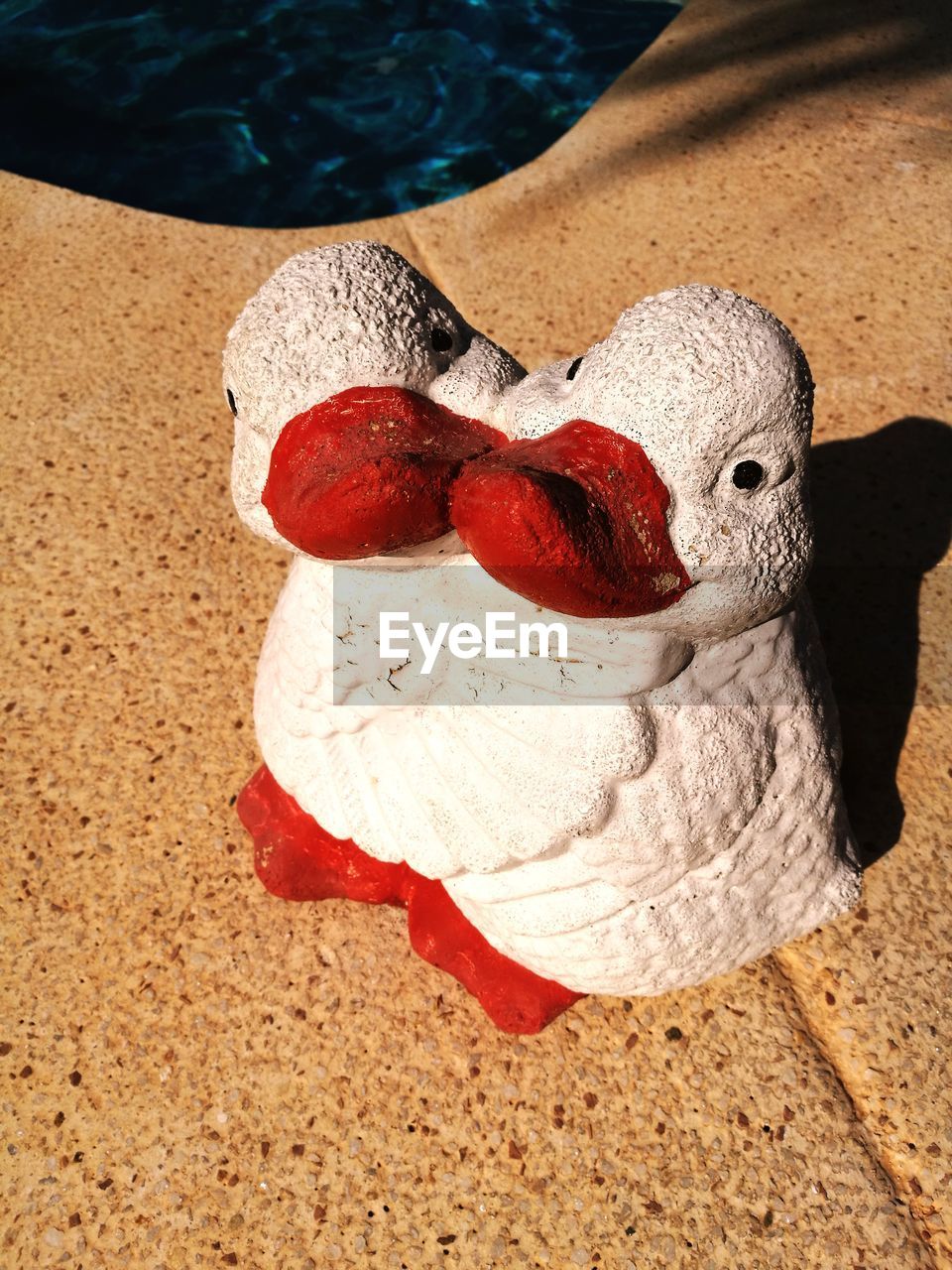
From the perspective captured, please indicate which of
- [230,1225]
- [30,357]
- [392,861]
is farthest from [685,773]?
[30,357]

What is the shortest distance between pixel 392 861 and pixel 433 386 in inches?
26.8

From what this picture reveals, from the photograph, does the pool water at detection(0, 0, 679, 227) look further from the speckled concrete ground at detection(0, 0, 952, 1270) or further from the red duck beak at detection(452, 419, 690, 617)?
the red duck beak at detection(452, 419, 690, 617)

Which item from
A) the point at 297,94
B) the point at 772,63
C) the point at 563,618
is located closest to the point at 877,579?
the point at 563,618

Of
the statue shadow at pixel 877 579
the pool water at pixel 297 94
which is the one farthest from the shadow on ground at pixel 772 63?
the statue shadow at pixel 877 579

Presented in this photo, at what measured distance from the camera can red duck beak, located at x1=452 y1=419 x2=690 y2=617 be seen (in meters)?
1.12

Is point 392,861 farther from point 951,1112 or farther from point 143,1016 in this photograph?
point 951,1112

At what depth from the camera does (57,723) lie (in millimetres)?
2295

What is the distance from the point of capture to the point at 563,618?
134 cm

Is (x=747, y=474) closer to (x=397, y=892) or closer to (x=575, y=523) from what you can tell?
(x=575, y=523)

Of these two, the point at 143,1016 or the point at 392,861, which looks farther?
the point at 143,1016

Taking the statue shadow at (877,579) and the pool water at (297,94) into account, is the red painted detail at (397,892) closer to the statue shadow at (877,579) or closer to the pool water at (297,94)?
the statue shadow at (877,579)

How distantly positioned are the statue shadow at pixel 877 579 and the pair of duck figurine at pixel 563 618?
396mm

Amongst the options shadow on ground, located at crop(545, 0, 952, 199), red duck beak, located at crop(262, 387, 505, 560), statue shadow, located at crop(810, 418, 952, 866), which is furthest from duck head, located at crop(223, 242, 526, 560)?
shadow on ground, located at crop(545, 0, 952, 199)

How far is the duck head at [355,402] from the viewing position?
1215 mm
